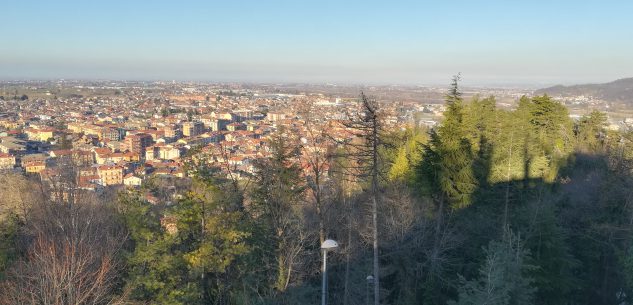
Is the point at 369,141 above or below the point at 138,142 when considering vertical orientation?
above

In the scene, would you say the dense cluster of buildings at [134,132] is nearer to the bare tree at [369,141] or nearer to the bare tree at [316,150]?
the bare tree at [316,150]

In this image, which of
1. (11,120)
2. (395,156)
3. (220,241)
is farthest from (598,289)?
(11,120)

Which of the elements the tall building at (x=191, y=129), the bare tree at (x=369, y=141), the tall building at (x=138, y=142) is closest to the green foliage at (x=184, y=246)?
the bare tree at (x=369, y=141)

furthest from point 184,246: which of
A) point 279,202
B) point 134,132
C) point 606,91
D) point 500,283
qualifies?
point 606,91

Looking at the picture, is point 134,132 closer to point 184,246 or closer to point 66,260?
point 184,246

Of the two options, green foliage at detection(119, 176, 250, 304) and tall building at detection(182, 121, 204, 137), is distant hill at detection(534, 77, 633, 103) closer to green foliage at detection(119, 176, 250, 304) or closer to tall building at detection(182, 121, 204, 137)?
tall building at detection(182, 121, 204, 137)

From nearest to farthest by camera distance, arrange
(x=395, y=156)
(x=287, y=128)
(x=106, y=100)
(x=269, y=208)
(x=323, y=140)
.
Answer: (x=269, y=208), (x=323, y=140), (x=287, y=128), (x=395, y=156), (x=106, y=100)

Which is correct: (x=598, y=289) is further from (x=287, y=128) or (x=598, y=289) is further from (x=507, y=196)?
(x=287, y=128)
